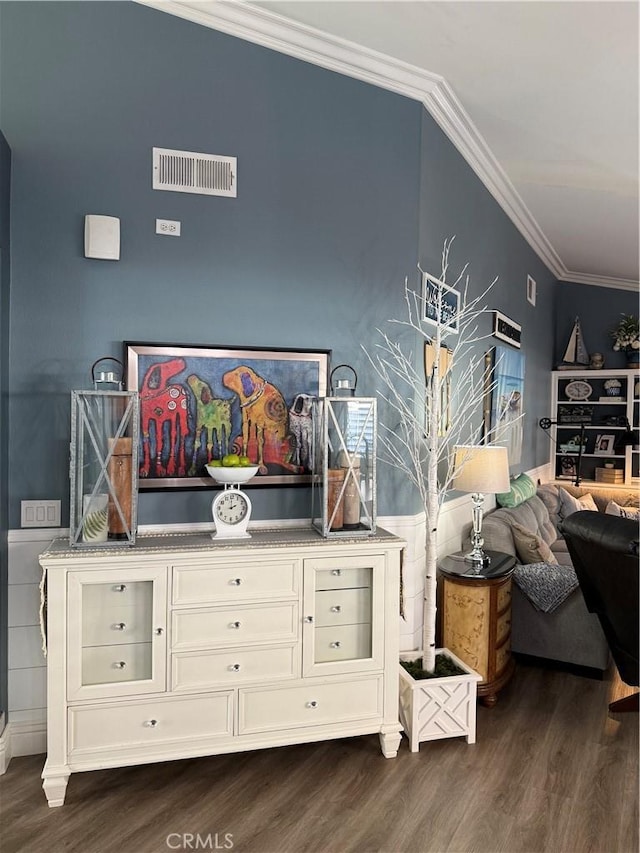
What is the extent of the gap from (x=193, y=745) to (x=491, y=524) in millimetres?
2204

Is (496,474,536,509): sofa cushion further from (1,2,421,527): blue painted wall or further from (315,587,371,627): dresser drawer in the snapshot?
(315,587,371,627): dresser drawer

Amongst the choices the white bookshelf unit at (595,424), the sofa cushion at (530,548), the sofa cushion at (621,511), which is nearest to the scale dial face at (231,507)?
the sofa cushion at (530,548)

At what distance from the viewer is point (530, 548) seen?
3.83 m

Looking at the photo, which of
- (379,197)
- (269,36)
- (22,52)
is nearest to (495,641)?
(379,197)

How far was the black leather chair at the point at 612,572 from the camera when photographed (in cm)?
248

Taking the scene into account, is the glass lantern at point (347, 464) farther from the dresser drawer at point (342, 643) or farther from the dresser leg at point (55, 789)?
the dresser leg at point (55, 789)

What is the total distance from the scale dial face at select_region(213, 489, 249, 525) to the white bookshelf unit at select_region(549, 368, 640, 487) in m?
4.93

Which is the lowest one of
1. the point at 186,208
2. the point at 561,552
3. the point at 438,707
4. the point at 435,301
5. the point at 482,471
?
the point at 438,707

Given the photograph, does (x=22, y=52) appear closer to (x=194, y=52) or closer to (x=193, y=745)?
(x=194, y=52)

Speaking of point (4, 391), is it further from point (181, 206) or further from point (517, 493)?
point (517, 493)

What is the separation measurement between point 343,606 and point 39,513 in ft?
4.45

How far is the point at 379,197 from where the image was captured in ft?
Answer: 10.2

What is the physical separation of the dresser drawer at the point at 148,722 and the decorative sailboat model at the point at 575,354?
19.2ft

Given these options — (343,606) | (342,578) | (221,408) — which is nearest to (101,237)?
(221,408)
